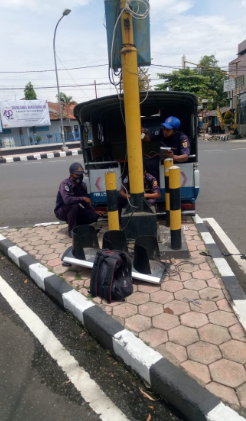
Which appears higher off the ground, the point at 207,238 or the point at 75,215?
the point at 75,215

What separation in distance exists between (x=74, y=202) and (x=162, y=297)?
2.24 m

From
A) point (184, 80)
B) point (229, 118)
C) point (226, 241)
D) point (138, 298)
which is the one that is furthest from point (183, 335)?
point (184, 80)

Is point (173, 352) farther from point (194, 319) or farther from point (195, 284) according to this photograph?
point (195, 284)

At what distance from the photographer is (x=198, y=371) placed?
2.11 m

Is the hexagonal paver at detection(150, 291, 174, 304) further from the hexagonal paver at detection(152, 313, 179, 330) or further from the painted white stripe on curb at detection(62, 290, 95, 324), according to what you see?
the painted white stripe on curb at detection(62, 290, 95, 324)

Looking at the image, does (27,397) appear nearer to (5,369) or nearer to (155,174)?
(5,369)

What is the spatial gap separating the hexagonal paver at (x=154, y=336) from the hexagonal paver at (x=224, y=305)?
24.3 inches

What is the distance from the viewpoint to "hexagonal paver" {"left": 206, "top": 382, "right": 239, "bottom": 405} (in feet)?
6.18

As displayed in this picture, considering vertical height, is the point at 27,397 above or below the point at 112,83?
below

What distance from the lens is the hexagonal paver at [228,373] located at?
2.02 metres

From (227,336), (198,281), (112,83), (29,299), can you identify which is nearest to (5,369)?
(29,299)

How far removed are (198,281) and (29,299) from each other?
1.81m

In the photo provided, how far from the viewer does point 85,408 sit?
6.65ft

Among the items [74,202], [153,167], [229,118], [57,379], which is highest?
[229,118]
